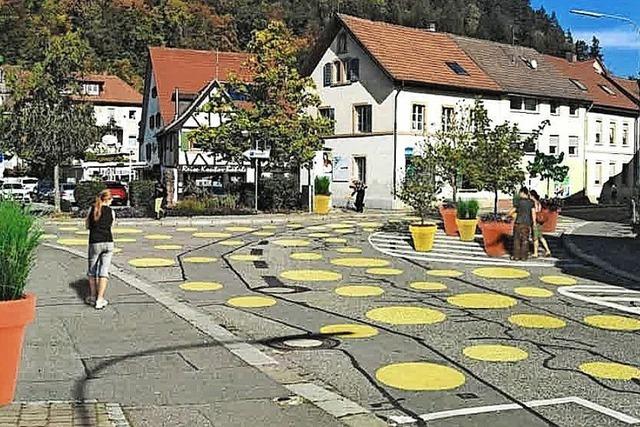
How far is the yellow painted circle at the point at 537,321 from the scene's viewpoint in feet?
33.6

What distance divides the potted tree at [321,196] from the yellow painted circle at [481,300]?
70.8ft

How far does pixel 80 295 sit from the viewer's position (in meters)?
12.2

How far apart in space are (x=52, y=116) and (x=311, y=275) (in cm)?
1916

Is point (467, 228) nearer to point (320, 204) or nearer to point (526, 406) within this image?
point (320, 204)

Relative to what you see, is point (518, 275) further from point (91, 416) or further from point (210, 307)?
point (91, 416)

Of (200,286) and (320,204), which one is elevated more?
(320,204)

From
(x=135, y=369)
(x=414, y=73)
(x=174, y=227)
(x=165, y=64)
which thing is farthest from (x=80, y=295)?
(x=165, y=64)

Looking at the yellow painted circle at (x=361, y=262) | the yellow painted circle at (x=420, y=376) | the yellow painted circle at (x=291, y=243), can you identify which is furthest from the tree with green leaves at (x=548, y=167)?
the yellow painted circle at (x=420, y=376)

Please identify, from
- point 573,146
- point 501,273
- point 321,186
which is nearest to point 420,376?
point 501,273

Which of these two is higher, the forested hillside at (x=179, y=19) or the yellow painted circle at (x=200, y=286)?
the forested hillside at (x=179, y=19)

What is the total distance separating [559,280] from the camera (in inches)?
576

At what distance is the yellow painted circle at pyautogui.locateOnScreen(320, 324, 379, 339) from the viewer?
9.55 metres

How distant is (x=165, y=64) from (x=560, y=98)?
2568 centimetres

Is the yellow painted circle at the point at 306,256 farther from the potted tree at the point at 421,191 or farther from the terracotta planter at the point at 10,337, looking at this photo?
the terracotta planter at the point at 10,337
